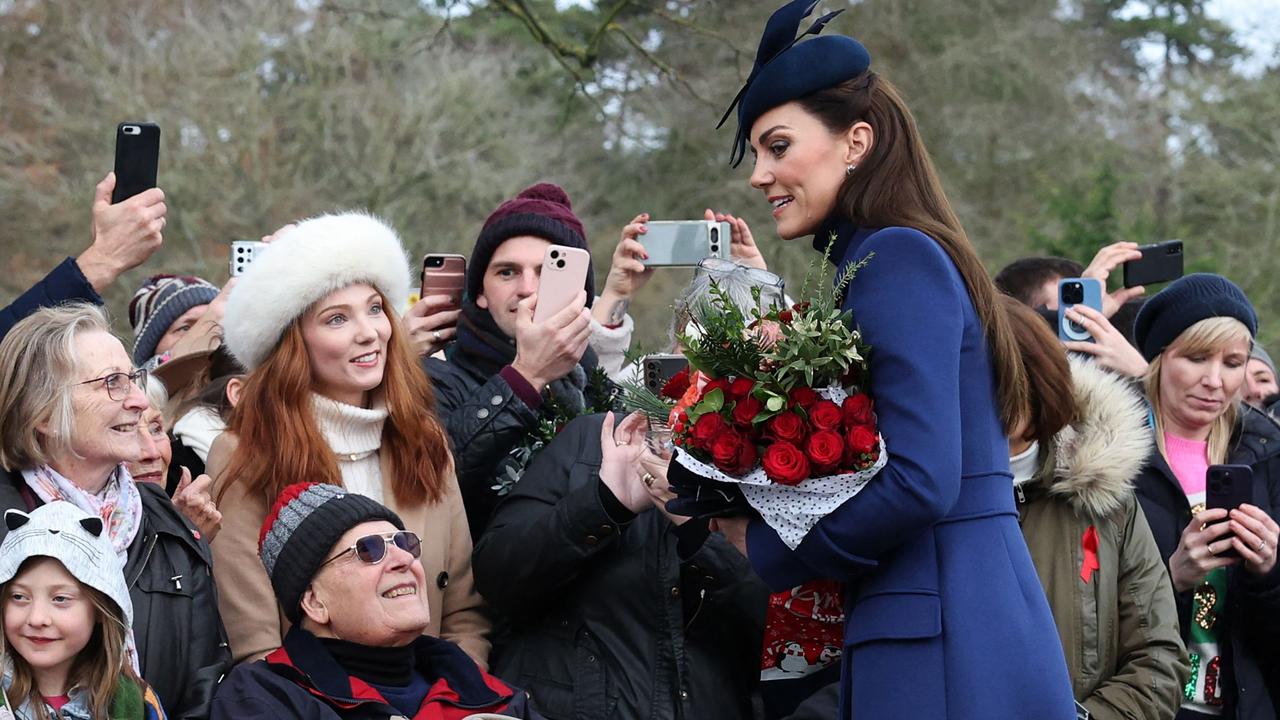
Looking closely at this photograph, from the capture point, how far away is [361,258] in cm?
458

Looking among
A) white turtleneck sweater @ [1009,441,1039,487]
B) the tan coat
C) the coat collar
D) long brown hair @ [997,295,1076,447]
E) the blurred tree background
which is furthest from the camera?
the blurred tree background

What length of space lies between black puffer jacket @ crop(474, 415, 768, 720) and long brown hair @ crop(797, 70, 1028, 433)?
1.31 metres

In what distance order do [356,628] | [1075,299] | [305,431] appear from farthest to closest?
1. [1075,299]
2. [305,431]
3. [356,628]

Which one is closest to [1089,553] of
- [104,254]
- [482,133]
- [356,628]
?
[356,628]

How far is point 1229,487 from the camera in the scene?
16.1 ft

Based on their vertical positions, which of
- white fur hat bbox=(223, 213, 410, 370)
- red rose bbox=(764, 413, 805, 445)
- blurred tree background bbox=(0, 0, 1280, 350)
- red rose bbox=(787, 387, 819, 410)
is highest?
blurred tree background bbox=(0, 0, 1280, 350)

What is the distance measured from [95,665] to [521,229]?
85.3 inches

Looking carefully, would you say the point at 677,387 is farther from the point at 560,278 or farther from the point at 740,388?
the point at 560,278

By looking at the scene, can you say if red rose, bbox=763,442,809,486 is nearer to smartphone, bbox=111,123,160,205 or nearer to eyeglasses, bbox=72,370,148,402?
eyeglasses, bbox=72,370,148,402

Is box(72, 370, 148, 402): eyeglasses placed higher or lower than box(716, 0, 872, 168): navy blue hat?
lower

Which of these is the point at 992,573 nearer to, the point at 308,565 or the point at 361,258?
the point at 308,565

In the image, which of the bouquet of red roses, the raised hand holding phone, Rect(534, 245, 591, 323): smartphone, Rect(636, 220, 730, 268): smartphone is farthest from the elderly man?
Rect(636, 220, 730, 268): smartphone

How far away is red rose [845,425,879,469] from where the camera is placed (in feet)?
9.57

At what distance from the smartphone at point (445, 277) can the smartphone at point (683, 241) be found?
77cm
